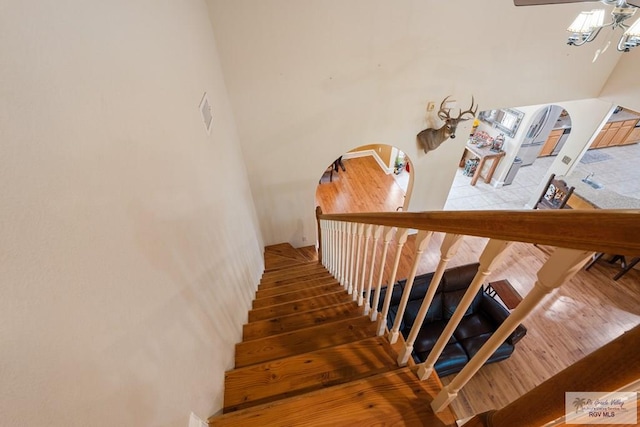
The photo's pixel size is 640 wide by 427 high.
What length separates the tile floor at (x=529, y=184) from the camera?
20.4 feet

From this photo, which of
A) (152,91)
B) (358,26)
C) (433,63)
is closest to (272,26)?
(358,26)

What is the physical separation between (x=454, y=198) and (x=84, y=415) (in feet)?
23.3

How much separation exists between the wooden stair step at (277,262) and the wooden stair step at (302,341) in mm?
2244

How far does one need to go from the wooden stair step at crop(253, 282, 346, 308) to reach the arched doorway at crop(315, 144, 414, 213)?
365cm

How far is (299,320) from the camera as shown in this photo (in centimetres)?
191

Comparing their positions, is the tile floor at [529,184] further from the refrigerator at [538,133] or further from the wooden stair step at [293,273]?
the wooden stair step at [293,273]

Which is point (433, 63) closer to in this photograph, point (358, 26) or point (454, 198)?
point (358, 26)

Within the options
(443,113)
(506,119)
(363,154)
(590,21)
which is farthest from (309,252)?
(506,119)

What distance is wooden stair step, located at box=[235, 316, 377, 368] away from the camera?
1549mm

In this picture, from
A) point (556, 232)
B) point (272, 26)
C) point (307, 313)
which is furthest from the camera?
point (272, 26)

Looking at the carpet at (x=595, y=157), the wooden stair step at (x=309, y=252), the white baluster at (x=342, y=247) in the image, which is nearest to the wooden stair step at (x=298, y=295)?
the white baluster at (x=342, y=247)

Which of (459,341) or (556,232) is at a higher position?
(556,232)

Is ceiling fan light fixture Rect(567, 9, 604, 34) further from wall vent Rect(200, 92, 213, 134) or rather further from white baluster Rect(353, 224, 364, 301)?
wall vent Rect(200, 92, 213, 134)

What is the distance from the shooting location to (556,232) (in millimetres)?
410
